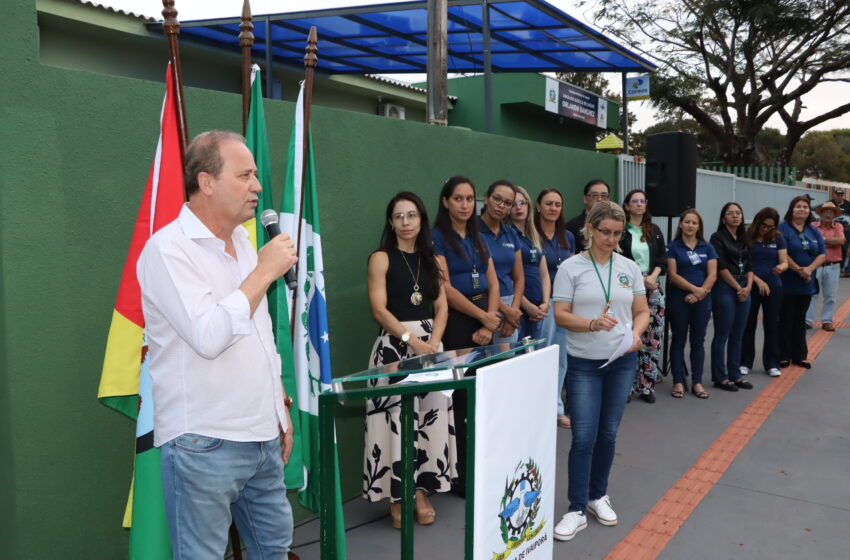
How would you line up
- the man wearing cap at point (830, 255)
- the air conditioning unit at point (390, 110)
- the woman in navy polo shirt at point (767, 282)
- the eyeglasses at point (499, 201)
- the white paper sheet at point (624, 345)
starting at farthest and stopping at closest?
the air conditioning unit at point (390, 110) → the man wearing cap at point (830, 255) → the woman in navy polo shirt at point (767, 282) → the eyeglasses at point (499, 201) → the white paper sheet at point (624, 345)

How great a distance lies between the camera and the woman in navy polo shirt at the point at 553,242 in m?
5.88

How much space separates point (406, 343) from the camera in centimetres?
404

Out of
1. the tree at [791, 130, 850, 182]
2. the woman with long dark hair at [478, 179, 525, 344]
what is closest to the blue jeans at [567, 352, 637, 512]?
the woman with long dark hair at [478, 179, 525, 344]

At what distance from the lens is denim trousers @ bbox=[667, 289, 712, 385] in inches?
266

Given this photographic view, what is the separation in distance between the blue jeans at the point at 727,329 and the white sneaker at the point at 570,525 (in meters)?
3.69

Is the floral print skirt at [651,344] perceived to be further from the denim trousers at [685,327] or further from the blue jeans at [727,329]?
the blue jeans at [727,329]

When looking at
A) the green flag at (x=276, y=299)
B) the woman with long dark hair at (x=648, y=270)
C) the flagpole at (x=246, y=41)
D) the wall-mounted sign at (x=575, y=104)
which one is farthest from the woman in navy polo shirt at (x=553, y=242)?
the wall-mounted sign at (x=575, y=104)

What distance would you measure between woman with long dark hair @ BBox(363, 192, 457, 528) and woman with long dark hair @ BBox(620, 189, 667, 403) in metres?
3.02

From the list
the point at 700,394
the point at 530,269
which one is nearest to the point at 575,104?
the point at 700,394

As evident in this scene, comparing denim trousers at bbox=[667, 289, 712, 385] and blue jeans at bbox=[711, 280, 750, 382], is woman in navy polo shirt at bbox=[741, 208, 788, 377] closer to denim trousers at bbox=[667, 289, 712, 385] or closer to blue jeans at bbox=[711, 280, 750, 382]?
blue jeans at bbox=[711, 280, 750, 382]

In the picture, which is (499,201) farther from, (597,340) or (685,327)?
(685,327)

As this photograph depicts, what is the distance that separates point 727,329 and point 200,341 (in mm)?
6211

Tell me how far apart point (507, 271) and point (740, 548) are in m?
2.30

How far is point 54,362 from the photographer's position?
2.87 metres
